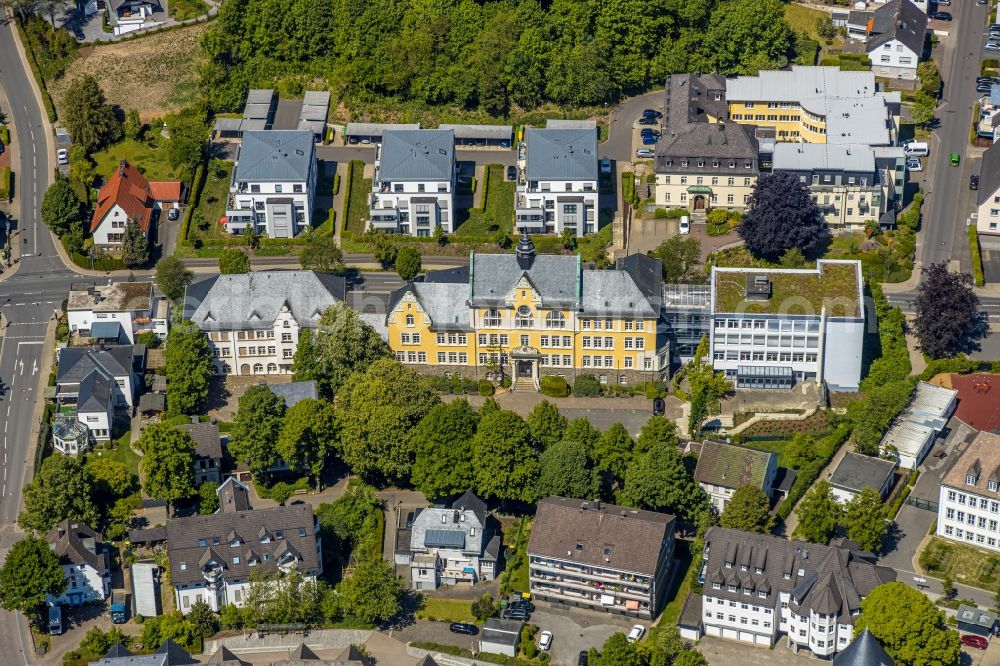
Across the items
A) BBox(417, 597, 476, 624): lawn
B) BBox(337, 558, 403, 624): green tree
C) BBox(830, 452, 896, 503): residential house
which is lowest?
BBox(417, 597, 476, 624): lawn

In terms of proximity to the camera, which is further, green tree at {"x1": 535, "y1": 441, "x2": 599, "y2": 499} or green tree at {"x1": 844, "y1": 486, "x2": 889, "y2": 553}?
green tree at {"x1": 535, "y1": 441, "x2": 599, "y2": 499}

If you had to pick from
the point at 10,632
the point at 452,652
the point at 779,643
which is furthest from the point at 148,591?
the point at 779,643

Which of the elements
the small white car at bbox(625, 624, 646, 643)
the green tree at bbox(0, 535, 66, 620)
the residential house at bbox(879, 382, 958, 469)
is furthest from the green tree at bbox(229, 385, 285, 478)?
the residential house at bbox(879, 382, 958, 469)

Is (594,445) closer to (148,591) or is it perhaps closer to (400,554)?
(400,554)

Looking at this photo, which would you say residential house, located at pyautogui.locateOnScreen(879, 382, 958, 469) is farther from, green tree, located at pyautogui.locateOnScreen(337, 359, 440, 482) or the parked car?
the parked car

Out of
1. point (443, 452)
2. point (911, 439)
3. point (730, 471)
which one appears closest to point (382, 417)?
point (443, 452)

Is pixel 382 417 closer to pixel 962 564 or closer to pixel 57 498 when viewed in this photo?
pixel 57 498
